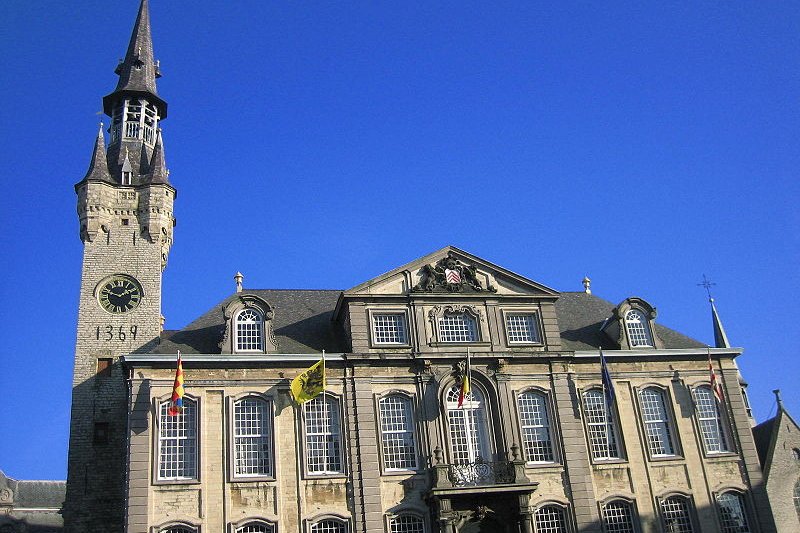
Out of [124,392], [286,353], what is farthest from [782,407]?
[124,392]

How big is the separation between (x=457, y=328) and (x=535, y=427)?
4847 mm

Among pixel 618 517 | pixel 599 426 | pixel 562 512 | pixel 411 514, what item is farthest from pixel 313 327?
pixel 618 517

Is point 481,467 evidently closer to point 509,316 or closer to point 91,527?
point 509,316

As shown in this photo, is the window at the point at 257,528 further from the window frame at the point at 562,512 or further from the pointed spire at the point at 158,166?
the pointed spire at the point at 158,166

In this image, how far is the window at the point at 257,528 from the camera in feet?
82.5

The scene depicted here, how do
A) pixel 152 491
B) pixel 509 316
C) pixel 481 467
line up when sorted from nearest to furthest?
pixel 152 491
pixel 481 467
pixel 509 316

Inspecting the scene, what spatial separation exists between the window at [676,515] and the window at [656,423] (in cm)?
178

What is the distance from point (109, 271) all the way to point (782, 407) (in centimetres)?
3022

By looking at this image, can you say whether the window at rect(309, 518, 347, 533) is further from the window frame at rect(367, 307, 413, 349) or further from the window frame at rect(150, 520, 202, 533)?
the window frame at rect(367, 307, 413, 349)

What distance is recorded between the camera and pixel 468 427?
1117 inches

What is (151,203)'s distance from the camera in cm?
3494

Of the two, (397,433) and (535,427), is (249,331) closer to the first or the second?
(397,433)

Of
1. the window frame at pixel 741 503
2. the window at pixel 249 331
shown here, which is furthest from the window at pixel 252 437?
the window frame at pixel 741 503

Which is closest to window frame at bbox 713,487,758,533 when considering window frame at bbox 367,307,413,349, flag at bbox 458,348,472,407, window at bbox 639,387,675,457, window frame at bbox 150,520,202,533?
window at bbox 639,387,675,457
